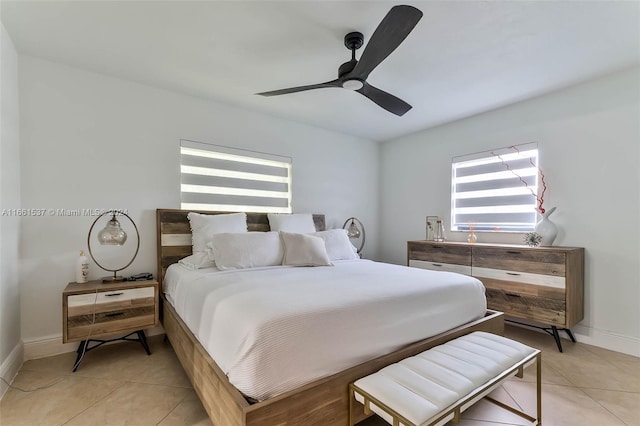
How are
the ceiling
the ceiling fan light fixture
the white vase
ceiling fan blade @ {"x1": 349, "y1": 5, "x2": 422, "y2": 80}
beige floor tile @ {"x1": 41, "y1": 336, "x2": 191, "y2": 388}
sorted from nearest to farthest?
ceiling fan blade @ {"x1": 349, "y1": 5, "x2": 422, "y2": 80}, the ceiling, the ceiling fan light fixture, beige floor tile @ {"x1": 41, "y1": 336, "x2": 191, "y2": 388}, the white vase

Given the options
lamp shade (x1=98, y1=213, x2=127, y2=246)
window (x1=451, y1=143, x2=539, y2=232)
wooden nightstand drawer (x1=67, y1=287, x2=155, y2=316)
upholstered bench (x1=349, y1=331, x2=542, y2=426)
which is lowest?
upholstered bench (x1=349, y1=331, x2=542, y2=426)

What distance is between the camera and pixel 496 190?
354 cm

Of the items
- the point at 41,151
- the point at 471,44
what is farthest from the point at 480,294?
the point at 41,151

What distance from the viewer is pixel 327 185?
14.0 ft

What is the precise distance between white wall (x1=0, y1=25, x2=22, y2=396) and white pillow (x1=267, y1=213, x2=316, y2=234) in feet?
6.95

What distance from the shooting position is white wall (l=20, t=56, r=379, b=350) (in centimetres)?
245

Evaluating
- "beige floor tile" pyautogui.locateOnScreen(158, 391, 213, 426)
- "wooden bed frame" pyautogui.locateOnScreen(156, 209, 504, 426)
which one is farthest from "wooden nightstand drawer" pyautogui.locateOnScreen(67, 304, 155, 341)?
"beige floor tile" pyautogui.locateOnScreen(158, 391, 213, 426)

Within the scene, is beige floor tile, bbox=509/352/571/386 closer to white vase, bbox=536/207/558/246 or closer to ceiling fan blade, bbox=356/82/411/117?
white vase, bbox=536/207/558/246

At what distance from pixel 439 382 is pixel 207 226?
7.86 feet

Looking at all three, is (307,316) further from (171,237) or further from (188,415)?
(171,237)

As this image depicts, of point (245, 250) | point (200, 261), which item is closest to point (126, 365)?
point (200, 261)

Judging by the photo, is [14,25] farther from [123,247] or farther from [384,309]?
[384,309]

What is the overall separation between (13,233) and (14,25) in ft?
4.86

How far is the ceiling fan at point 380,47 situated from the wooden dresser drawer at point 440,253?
172cm
